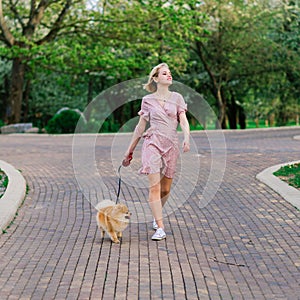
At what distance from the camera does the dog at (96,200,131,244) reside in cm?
745

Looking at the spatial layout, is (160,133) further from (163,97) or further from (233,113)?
(233,113)

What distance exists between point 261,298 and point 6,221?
4035mm

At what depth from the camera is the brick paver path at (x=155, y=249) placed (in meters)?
5.89

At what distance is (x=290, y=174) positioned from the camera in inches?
521

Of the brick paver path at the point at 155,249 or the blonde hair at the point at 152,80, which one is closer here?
the brick paver path at the point at 155,249

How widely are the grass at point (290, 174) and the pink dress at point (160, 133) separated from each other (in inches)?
177

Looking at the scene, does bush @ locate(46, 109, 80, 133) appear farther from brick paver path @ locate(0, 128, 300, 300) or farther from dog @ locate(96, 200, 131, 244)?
dog @ locate(96, 200, 131, 244)

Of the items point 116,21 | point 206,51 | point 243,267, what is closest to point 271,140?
point 116,21

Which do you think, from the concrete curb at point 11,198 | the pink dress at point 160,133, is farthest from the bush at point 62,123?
the pink dress at point 160,133

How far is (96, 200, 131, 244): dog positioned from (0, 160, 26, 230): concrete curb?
1.45m

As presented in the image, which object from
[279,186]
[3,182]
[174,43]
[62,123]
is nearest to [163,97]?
[279,186]

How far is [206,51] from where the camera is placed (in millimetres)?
36031

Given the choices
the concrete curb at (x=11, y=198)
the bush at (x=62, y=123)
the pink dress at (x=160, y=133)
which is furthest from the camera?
the bush at (x=62, y=123)

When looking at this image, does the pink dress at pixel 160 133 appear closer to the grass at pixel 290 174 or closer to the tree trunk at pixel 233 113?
the grass at pixel 290 174
